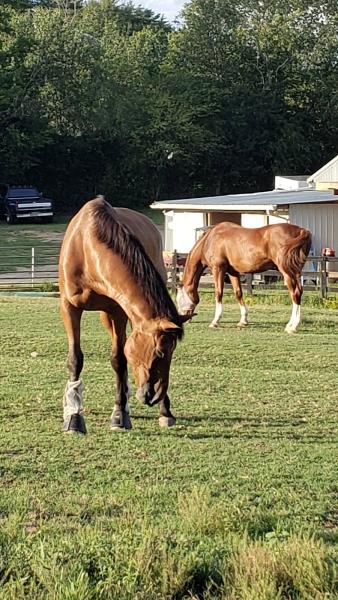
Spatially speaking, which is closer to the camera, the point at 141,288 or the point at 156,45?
the point at 141,288

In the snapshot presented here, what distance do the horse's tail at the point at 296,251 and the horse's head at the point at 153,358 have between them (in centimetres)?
938

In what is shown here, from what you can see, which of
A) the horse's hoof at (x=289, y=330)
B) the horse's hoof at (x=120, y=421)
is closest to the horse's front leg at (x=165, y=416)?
the horse's hoof at (x=120, y=421)

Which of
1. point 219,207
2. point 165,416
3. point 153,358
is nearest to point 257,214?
point 219,207

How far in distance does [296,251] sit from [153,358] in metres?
9.50

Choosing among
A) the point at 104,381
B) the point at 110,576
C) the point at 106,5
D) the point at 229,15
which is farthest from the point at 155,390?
the point at 106,5

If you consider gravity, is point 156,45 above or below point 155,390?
above

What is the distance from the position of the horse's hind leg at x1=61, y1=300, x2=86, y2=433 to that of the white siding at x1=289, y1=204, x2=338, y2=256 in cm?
1888

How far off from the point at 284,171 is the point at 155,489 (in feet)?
140

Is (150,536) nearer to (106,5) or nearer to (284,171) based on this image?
(284,171)

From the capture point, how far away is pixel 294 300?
15.0 meters

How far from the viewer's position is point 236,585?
12.8ft

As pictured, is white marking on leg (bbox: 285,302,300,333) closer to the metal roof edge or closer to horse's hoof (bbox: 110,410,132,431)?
horse's hoof (bbox: 110,410,132,431)

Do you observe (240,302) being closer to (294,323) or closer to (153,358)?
(294,323)

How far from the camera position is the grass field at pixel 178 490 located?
3.94 meters
